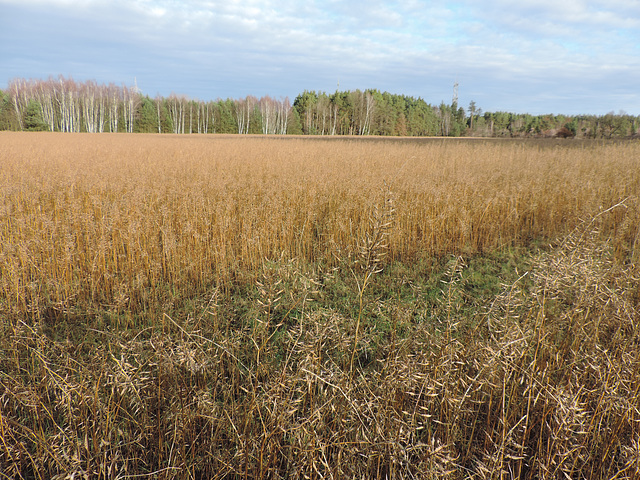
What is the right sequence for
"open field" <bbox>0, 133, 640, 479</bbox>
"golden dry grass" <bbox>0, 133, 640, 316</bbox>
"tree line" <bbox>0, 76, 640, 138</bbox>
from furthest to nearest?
"tree line" <bbox>0, 76, 640, 138</bbox> < "golden dry grass" <bbox>0, 133, 640, 316</bbox> < "open field" <bbox>0, 133, 640, 479</bbox>

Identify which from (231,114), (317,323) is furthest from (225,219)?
(231,114)

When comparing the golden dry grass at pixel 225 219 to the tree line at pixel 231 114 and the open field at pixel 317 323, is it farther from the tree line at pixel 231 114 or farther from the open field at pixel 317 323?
the tree line at pixel 231 114

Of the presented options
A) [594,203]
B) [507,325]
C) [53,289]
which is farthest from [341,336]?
[594,203]

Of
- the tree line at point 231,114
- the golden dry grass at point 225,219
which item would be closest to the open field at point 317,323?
the golden dry grass at point 225,219

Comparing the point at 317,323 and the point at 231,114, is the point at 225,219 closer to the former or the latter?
the point at 317,323

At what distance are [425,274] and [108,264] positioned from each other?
3.66 metres

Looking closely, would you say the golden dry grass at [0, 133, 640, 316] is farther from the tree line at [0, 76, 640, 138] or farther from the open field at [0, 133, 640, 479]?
the tree line at [0, 76, 640, 138]

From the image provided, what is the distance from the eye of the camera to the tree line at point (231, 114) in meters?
48.6

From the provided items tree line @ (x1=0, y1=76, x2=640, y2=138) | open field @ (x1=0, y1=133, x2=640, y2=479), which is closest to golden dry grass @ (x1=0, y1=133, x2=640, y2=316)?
open field @ (x1=0, y1=133, x2=640, y2=479)

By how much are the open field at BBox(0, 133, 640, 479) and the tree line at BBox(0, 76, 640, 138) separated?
4950 cm

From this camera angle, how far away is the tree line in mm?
48594

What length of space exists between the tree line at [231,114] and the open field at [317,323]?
162ft

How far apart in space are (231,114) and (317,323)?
60231mm

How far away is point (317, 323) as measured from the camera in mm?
1599
